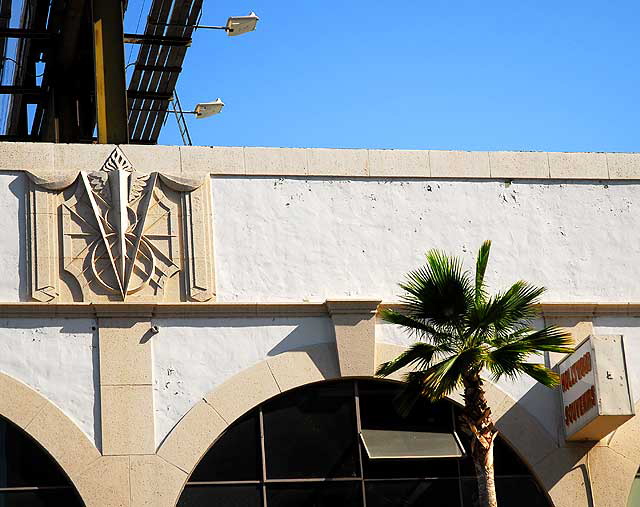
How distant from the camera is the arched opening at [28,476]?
22453 millimetres

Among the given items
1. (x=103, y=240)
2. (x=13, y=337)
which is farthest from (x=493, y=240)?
(x=13, y=337)

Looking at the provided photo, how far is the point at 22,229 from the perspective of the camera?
934 inches

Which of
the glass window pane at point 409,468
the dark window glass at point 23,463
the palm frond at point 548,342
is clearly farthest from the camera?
the glass window pane at point 409,468

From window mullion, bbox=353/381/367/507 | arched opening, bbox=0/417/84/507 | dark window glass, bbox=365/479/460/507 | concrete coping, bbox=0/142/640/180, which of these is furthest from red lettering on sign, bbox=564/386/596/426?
arched opening, bbox=0/417/84/507

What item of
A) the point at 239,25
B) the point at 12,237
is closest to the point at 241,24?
the point at 239,25

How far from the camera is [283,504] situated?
2341 cm

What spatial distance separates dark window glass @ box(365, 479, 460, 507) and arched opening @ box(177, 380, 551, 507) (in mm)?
18

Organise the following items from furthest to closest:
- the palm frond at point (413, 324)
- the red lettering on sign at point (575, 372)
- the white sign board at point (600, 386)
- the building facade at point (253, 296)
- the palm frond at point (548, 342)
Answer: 1. the red lettering on sign at point (575, 372)
2. the white sign board at point (600, 386)
3. the building facade at point (253, 296)
4. the palm frond at point (413, 324)
5. the palm frond at point (548, 342)

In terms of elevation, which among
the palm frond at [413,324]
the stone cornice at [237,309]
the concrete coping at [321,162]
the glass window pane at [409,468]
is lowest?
the glass window pane at [409,468]

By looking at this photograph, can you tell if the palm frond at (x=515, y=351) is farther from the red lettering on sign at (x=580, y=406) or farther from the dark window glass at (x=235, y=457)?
the dark window glass at (x=235, y=457)

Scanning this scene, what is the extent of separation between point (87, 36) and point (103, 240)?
25.3 feet

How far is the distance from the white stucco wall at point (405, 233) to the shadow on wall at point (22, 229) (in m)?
3.40

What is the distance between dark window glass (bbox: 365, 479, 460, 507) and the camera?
23.8 m

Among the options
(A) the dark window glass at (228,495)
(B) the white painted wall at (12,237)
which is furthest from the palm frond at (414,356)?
(B) the white painted wall at (12,237)
